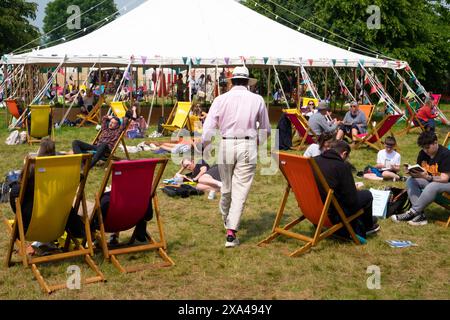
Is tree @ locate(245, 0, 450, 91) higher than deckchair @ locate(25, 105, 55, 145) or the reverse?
higher

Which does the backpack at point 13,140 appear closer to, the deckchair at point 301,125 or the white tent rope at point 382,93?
the deckchair at point 301,125

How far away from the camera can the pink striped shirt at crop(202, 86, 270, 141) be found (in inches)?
215

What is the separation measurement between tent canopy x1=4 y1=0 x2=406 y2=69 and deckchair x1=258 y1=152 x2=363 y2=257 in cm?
1080

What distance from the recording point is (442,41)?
111ft

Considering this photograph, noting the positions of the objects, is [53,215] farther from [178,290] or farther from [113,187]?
[178,290]

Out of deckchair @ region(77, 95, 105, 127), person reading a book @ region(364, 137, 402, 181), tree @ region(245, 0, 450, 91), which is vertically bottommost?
deckchair @ region(77, 95, 105, 127)

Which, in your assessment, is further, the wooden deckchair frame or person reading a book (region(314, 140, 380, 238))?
the wooden deckchair frame

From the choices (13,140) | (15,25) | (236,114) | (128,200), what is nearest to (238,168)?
(236,114)

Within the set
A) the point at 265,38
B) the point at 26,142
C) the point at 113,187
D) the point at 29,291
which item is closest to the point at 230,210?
the point at 113,187

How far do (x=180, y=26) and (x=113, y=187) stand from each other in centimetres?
1407

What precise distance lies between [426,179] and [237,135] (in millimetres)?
2318

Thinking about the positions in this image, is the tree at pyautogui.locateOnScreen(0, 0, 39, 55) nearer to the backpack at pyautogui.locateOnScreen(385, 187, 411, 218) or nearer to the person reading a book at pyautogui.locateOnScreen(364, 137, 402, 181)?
the person reading a book at pyautogui.locateOnScreen(364, 137, 402, 181)

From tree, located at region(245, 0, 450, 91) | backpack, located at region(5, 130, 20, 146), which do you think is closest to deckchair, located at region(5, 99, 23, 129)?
backpack, located at region(5, 130, 20, 146)
